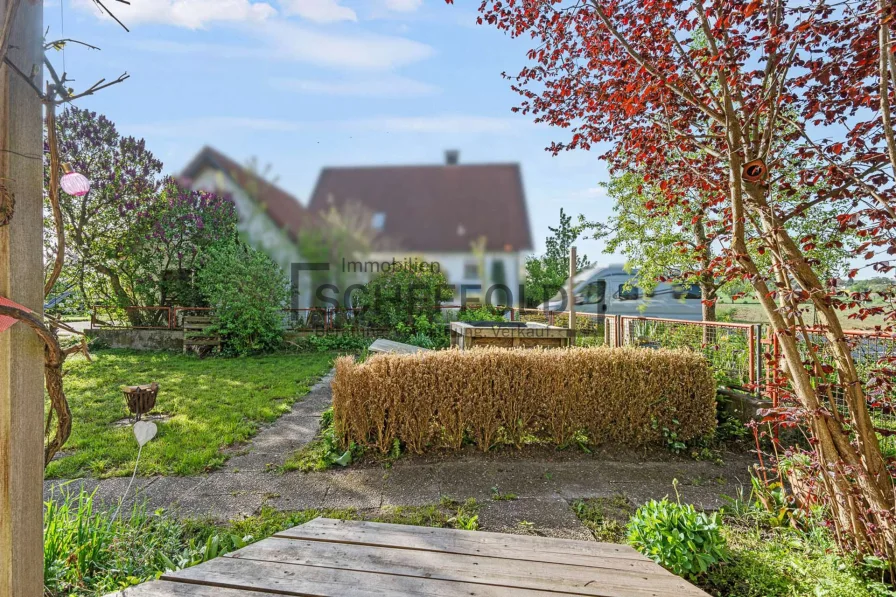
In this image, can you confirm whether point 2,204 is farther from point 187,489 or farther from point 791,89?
point 791,89

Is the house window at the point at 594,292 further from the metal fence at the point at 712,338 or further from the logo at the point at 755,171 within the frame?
the logo at the point at 755,171

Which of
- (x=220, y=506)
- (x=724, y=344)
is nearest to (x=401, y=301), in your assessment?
(x=724, y=344)

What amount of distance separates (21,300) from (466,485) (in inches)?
91.4

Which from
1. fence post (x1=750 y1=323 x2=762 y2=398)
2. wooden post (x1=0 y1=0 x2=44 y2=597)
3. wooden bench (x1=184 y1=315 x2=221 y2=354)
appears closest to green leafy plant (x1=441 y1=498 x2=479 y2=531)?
wooden post (x1=0 y1=0 x2=44 y2=597)

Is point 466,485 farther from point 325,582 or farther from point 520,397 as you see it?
point 325,582

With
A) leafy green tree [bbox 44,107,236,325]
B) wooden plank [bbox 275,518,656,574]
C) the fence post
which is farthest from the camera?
leafy green tree [bbox 44,107,236,325]

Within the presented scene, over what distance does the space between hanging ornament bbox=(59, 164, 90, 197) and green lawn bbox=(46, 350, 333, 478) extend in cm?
129

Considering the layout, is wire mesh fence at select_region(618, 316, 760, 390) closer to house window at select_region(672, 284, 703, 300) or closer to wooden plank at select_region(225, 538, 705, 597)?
wooden plank at select_region(225, 538, 705, 597)

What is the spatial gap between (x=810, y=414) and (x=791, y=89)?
1389mm

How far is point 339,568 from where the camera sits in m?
1.21

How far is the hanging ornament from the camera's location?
96cm

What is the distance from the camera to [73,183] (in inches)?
37.5

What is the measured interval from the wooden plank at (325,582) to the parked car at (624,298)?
7765 millimetres

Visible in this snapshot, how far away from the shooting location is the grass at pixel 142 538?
1.60 m
